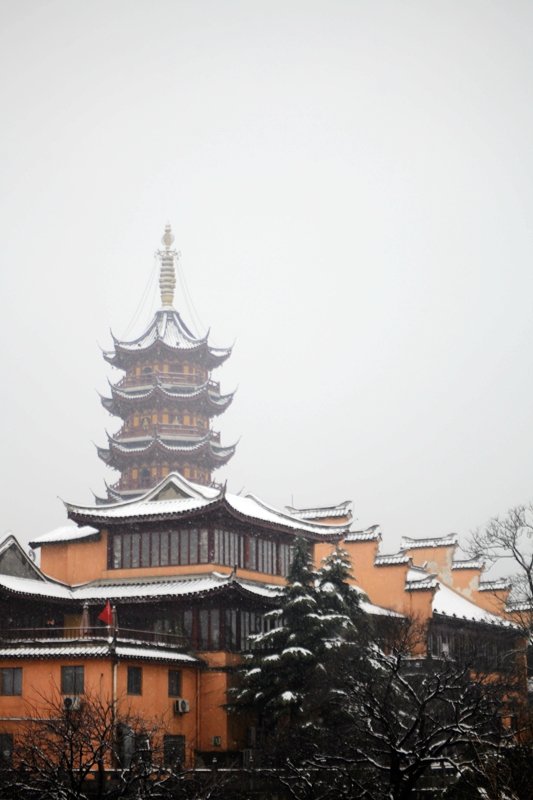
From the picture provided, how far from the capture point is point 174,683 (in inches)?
1601

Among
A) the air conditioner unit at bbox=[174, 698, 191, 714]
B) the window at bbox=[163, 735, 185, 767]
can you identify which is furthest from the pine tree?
the window at bbox=[163, 735, 185, 767]

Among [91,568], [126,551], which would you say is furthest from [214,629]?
[91,568]

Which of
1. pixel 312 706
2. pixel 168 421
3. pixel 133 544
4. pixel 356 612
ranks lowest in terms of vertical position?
pixel 312 706

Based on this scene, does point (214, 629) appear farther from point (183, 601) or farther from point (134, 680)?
point (134, 680)

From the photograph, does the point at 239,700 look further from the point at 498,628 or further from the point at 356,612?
the point at 498,628

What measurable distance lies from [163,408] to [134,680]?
38.7m

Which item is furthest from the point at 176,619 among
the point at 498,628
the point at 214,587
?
the point at 498,628

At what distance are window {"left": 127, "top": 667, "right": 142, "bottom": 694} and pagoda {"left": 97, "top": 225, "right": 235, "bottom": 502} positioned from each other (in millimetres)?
35262

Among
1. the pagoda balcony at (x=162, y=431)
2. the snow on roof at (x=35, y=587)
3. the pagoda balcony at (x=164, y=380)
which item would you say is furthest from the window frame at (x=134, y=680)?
the pagoda balcony at (x=164, y=380)

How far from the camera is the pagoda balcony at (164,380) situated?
77.1 meters

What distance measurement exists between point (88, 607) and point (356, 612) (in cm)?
1092

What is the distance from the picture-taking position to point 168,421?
76688mm

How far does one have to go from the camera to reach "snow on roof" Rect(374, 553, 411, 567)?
53000 millimetres

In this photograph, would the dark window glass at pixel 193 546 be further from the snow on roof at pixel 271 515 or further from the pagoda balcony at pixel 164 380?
the pagoda balcony at pixel 164 380
